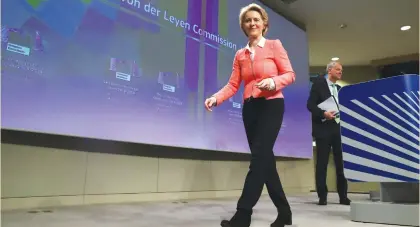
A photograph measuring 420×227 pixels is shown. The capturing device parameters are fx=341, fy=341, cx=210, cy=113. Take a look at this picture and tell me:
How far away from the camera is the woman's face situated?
1.53 metres

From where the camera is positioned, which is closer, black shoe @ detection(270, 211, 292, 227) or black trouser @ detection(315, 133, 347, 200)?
black shoe @ detection(270, 211, 292, 227)

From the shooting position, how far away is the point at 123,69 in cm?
252

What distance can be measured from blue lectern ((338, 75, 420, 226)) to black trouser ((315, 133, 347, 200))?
2.91ft

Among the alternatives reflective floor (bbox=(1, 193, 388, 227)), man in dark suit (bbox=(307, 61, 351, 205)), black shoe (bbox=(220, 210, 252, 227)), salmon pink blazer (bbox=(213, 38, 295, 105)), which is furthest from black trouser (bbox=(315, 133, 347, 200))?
black shoe (bbox=(220, 210, 252, 227))

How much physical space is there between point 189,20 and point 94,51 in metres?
1.06

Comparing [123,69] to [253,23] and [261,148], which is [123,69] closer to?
[253,23]

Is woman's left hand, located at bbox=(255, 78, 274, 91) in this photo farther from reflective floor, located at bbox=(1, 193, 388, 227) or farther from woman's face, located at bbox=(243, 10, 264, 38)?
reflective floor, located at bbox=(1, 193, 388, 227)

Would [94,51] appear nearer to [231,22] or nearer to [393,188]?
[231,22]

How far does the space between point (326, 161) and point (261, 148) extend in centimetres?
149

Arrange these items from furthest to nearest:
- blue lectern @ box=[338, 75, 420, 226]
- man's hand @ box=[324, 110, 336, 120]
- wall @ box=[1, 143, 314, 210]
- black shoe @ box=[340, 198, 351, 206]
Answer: black shoe @ box=[340, 198, 351, 206] < man's hand @ box=[324, 110, 336, 120] < wall @ box=[1, 143, 314, 210] < blue lectern @ box=[338, 75, 420, 226]

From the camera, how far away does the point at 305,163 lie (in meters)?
4.98

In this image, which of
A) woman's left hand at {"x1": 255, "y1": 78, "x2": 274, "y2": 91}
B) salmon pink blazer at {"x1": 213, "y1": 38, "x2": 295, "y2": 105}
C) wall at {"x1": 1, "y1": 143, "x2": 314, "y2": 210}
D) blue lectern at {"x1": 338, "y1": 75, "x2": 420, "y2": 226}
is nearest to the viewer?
woman's left hand at {"x1": 255, "y1": 78, "x2": 274, "y2": 91}

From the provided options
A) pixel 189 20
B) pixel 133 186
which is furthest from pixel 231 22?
pixel 133 186

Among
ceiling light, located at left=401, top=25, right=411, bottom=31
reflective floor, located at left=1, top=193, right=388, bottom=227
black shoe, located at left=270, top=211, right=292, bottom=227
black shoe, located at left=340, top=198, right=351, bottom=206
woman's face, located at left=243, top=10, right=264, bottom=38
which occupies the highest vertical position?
ceiling light, located at left=401, top=25, right=411, bottom=31
